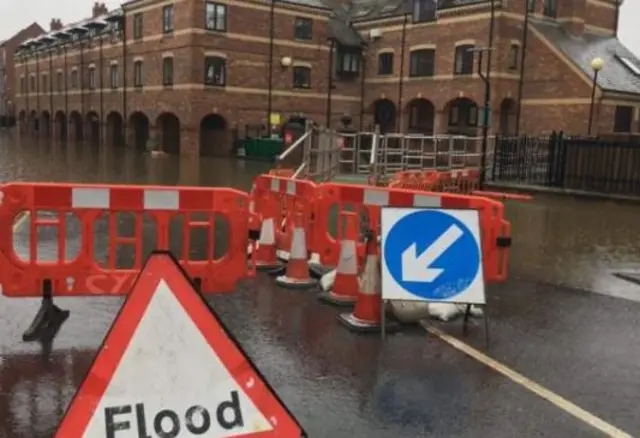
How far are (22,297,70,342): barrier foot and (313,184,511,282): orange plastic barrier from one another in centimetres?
279

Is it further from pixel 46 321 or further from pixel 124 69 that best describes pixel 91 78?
pixel 46 321

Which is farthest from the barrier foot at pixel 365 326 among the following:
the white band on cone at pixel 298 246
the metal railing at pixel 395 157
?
the metal railing at pixel 395 157

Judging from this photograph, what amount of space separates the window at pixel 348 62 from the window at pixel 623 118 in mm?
16751

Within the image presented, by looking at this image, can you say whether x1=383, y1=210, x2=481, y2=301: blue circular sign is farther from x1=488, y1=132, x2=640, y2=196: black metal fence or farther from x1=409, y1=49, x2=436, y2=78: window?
x1=409, y1=49, x2=436, y2=78: window

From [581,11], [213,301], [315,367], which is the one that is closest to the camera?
[315,367]

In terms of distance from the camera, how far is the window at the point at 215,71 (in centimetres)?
3653

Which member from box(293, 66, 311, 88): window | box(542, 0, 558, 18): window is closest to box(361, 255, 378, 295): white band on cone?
box(542, 0, 558, 18): window

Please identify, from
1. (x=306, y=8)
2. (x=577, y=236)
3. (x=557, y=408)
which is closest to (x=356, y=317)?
(x=557, y=408)

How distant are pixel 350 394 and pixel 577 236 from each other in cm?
899

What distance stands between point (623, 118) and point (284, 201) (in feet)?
97.9

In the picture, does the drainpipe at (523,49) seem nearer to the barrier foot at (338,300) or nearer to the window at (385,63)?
the window at (385,63)

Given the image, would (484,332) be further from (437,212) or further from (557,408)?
(557,408)

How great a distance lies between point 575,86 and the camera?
33688 millimetres

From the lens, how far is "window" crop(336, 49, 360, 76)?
1678 inches
